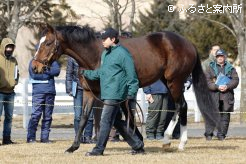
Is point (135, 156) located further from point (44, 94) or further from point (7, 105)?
point (7, 105)

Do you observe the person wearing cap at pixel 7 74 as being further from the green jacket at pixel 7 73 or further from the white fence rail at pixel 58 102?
the white fence rail at pixel 58 102

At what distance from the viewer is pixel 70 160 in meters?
11.8

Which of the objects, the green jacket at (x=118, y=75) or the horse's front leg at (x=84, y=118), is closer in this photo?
the green jacket at (x=118, y=75)

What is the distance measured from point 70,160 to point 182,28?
120ft

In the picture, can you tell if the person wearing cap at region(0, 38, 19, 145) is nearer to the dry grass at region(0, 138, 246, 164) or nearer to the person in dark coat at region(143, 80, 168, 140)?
the dry grass at region(0, 138, 246, 164)

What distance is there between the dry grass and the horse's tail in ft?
1.88

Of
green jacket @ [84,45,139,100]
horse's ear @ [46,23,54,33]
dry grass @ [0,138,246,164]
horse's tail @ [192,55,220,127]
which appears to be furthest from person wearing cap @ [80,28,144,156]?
horse's tail @ [192,55,220,127]

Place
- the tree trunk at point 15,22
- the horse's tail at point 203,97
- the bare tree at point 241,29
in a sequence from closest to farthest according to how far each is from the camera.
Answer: the horse's tail at point 203,97
the bare tree at point 241,29
the tree trunk at point 15,22

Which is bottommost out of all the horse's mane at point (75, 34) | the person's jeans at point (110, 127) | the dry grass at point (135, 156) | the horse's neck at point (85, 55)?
the dry grass at point (135, 156)

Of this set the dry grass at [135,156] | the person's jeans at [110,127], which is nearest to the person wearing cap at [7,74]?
the dry grass at [135,156]

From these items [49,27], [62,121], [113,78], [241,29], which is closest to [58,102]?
[62,121]

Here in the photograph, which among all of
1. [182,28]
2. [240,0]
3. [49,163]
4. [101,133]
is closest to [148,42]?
[101,133]

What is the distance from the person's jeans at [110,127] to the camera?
39.8 feet

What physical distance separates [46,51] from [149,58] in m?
2.05
